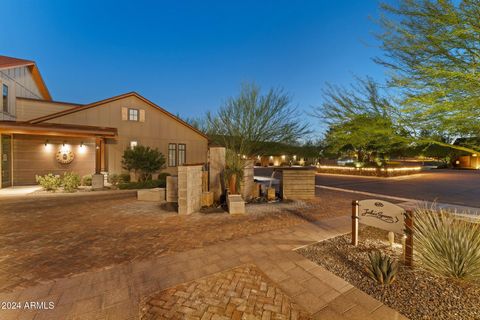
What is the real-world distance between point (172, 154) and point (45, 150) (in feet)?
25.8

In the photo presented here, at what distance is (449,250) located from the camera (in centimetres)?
303

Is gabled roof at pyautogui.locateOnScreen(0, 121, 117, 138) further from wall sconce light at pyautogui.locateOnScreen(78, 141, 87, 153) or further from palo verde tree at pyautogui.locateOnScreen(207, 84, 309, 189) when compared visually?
palo verde tree at pyautogui.locateOnScreen(207, 84, 309, 189)

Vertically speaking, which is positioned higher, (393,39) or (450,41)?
(393,39)

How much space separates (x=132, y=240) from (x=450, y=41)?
6771 millimetres

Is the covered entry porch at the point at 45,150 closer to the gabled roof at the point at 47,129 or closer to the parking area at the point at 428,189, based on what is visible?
the gabled roof at the point at 47,129

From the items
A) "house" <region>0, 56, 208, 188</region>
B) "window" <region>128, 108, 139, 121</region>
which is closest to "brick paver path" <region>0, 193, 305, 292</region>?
"house" <region>0, 56, 208, 188</region>

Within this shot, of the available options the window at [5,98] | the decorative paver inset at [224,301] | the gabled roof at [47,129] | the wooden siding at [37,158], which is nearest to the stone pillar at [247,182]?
the decorative paver inset at [224,301]

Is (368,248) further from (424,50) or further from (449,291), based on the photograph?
(424,50)

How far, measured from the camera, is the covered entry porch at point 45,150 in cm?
1102

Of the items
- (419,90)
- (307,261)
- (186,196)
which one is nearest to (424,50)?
(419,90)

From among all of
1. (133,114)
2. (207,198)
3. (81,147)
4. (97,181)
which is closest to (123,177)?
(97,181)

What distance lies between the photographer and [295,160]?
4288 centimetres

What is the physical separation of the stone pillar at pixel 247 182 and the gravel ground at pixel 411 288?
14.6ft

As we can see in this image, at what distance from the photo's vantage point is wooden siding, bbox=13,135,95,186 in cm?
1213
